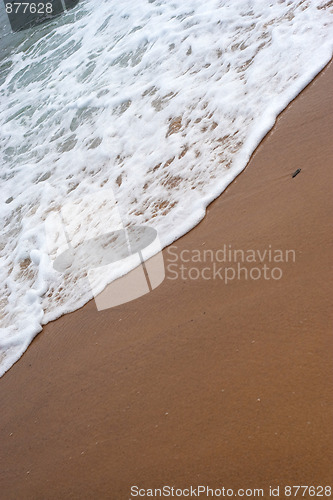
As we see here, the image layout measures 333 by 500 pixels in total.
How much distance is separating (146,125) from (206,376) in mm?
2983

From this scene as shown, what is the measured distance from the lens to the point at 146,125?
4.54m

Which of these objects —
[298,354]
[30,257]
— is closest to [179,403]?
[298,354]

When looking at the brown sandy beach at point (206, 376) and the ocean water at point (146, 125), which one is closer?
the brown sandy beach at point (206, 376)

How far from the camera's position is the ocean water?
348 centimetres

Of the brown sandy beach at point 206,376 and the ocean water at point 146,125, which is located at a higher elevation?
the ocean water at point 146,125

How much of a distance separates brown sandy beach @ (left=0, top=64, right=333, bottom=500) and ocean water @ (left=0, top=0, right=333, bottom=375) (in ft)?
1.17

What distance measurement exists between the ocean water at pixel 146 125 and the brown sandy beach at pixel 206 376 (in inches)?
14.0

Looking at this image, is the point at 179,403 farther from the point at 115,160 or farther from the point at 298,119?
the point at 115,160

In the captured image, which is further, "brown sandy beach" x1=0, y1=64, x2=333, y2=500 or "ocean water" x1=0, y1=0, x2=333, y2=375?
"ocean water" x1=0, y1=0, x2=333, y2=375

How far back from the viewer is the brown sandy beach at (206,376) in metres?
2.04

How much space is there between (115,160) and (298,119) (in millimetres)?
1822

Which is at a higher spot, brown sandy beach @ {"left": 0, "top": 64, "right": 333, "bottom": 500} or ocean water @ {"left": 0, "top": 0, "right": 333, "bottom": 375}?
ocean water @ {"left": 0, "top": 0, "right": 333, "bottom": 375}

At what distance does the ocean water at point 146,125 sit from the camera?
348 cm

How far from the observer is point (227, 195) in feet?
10.7
